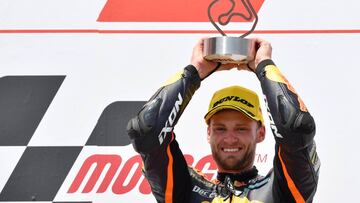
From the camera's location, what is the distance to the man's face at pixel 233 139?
2.33m

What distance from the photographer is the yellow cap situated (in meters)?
2.33

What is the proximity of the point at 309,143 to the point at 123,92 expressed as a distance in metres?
0.76

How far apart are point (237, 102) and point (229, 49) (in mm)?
250

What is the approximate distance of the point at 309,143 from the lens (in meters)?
2.12

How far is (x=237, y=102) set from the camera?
7.70 ft

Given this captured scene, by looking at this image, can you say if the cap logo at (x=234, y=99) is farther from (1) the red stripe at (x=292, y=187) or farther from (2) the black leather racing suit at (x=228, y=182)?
(1) the red stripe at (x=292, y=187)

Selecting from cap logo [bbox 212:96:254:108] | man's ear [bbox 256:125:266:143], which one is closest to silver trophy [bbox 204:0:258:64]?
cap logo [bbox 212:96:254:108]

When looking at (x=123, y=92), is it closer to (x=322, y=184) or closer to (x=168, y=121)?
(x=168, y=121)

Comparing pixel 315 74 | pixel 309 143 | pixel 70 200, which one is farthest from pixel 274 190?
Answer: pixel 70 200

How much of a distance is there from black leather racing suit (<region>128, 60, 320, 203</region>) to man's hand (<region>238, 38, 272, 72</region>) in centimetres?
3

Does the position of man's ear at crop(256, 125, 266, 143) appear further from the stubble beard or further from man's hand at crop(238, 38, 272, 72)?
man's hand at crop(238, 38, 272, 72)

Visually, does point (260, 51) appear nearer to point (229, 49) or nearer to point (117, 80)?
point (229, 49)

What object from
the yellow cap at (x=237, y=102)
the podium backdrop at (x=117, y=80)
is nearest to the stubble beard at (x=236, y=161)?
the yellow cap at (x=237, y=102)

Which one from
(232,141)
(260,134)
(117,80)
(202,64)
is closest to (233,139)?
(232,141)
